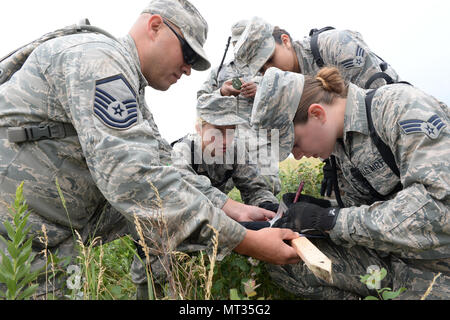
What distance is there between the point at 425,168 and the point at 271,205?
180cm

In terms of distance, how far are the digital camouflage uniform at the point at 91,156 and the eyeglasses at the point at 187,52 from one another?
0.58 m

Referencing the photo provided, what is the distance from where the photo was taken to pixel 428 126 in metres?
2.28

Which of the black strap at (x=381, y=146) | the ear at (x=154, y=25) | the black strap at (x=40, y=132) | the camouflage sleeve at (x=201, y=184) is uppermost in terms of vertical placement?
the ear at (x=154, y=25)

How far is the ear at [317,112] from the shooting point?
2.70 metres

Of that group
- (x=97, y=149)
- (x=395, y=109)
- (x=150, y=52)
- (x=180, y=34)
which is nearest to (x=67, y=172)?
(x=97, y=149)

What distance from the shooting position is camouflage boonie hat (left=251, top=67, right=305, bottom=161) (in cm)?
272

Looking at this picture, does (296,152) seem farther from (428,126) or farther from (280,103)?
(428,126)

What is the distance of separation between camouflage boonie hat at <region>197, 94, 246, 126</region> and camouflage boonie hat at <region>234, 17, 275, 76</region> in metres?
0.57

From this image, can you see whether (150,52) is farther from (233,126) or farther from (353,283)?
(353,283)

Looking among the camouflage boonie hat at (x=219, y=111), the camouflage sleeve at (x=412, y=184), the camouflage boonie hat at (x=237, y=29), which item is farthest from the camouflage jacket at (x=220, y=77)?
the camouflage sleeve at (x=412, y=184)

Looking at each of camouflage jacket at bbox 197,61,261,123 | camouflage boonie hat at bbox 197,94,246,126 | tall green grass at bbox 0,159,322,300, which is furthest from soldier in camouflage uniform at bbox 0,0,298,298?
camouflage jacket at bbox 197,61,261,123

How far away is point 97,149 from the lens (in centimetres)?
200

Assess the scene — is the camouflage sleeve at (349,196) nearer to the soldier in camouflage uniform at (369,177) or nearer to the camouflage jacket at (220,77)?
the soldier in camouflage uniform at (369,177)

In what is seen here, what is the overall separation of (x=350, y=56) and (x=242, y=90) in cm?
138
